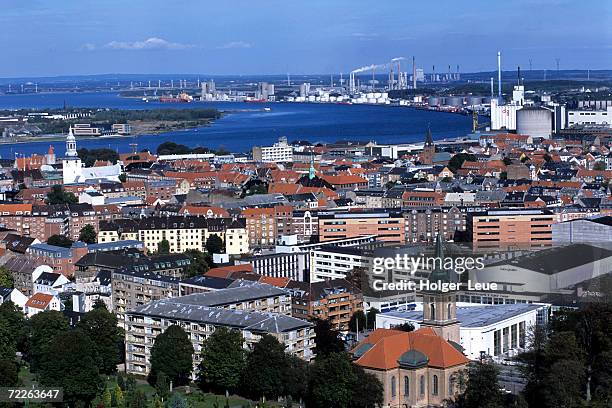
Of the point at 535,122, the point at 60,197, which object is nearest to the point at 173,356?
the point at 60,197

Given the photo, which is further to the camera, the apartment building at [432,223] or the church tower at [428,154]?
the church tower at [428,154]

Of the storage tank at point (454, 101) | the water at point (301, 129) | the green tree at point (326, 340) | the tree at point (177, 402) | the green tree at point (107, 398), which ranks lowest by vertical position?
the green tree at point (107, 398)

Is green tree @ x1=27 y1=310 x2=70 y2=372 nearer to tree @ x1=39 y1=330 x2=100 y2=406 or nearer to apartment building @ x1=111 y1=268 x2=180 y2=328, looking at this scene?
tree @ x1=39 y1=330 x2=100 y2=406

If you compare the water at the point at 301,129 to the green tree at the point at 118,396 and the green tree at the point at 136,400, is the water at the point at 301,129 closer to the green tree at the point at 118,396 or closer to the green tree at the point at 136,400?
the green tree at the point at 118,396

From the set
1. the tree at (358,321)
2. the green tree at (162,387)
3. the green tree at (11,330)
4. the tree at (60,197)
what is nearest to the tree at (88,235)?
the tree at (60,197)

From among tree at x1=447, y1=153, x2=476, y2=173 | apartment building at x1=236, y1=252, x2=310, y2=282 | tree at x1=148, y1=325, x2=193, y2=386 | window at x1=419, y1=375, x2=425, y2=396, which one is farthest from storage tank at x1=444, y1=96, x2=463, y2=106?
window at x1=419, y1=375, x2=425, y2=396
